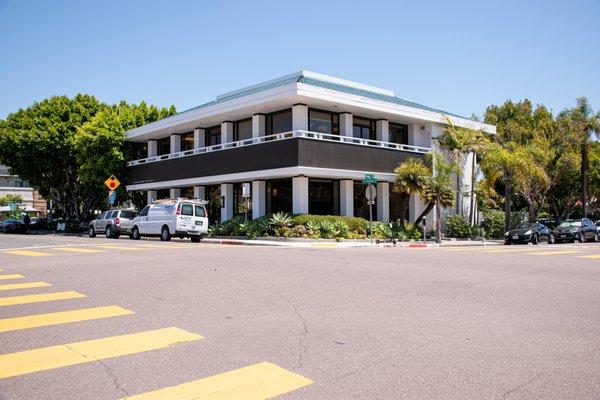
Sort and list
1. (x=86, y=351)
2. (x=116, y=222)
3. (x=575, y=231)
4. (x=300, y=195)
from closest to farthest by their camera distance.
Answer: (x=86, y=351)
(x=300, y=195)
(x=116, y=222)
(x=575, y=231)

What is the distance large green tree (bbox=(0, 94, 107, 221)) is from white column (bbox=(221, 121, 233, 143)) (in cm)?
1364

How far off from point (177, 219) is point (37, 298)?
1784cm

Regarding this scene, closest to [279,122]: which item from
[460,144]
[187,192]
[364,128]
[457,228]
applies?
[364,128]

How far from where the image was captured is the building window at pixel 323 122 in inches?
1171

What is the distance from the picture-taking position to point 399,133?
3453 centimetres

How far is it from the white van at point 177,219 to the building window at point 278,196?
15.7 feet

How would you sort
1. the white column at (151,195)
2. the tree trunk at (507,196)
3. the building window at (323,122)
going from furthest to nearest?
the white column at (151,195) → the tree trunk at (507,196) → the building window at (323,122)

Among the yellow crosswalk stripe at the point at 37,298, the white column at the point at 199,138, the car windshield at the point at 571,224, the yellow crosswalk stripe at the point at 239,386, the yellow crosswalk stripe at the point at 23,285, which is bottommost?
the yellow crosswalk stripe at the point at 239,386

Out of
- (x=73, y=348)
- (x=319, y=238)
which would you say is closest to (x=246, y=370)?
(x=73, y=348)

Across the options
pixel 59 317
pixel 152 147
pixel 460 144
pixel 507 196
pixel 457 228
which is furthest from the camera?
pixel 152 147

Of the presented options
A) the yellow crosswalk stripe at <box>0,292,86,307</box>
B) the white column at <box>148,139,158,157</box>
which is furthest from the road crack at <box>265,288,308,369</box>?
the white column at <box>148,139,158,157</box>

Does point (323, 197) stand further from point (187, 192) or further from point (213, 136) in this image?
point (187, 192)

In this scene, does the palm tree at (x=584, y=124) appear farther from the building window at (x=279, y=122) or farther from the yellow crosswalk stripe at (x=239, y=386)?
the yellow crosswalk stripe at (x=239, y=386)

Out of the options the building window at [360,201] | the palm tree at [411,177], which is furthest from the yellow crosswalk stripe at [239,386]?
the building window at [360,201]
